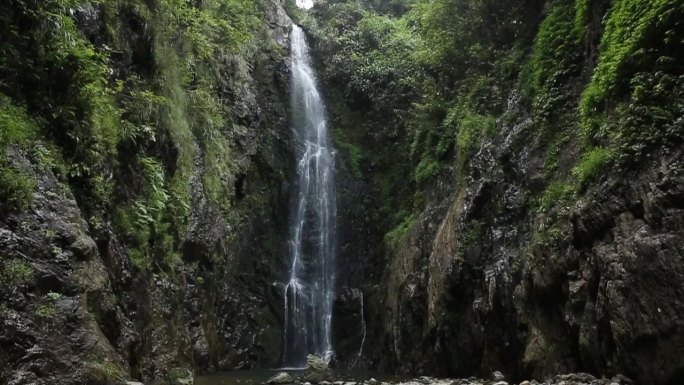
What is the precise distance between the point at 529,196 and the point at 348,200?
11878 mm

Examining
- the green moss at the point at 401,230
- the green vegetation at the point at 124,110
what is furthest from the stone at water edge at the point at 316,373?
the green moss at the point at 401,230

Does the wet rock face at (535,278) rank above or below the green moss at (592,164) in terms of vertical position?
below

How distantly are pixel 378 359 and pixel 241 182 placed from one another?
8.17 meters

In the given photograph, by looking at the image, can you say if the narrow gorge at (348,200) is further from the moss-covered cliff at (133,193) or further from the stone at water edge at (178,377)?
the stone at water edge at (178,377)

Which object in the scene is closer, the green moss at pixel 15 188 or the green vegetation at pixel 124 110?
the green moss at pixel 15 188

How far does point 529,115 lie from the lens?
1247 centimetres

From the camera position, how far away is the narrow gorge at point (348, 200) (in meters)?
7.23

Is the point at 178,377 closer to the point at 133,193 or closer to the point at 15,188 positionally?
the point at 133,193

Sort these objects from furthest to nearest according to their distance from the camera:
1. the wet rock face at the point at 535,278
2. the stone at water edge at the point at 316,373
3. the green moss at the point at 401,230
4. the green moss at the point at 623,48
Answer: the green moss at the point at 401,230, the stone at water edge at the point at 316,373, the green moss at the point at 623,48, the wet rock face at the point at 535,278

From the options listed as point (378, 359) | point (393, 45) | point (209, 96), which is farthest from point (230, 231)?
point (393, 45)

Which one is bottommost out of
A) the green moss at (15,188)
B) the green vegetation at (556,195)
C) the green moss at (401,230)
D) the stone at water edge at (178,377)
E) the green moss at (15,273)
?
the stone at water edge at (178,377)

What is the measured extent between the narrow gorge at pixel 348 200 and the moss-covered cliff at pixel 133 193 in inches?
2.0

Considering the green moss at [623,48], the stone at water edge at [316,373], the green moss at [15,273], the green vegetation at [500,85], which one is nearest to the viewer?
the green moss at [15,273]

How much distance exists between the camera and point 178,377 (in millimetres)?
10695
